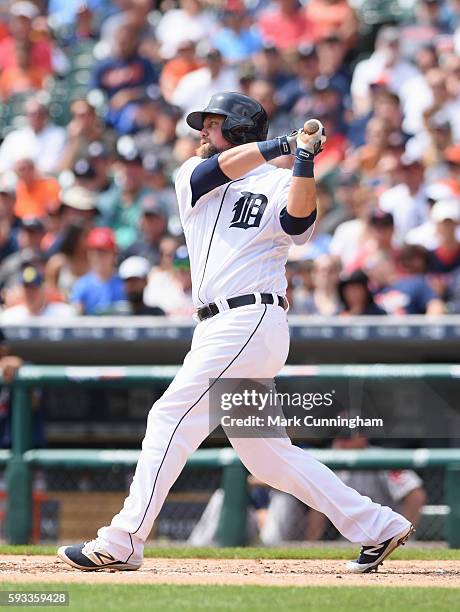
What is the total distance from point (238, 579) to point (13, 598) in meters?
1.06

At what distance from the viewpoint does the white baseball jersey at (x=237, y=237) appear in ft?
18.6

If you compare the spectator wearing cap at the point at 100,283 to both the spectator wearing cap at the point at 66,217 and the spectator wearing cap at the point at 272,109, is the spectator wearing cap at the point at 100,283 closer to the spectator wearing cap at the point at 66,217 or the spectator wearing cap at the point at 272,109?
the spectator wearing cap at the point at 66,217

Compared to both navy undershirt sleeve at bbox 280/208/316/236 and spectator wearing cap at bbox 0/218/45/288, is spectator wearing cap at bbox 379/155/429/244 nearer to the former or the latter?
spectator wearing cap at bbox 0/218/45/288

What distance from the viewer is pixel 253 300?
5637 millimetres

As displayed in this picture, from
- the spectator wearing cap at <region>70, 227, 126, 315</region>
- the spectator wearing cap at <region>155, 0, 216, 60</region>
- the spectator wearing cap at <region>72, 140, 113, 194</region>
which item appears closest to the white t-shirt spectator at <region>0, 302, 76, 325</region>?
the spectator wearing cap at <region>70, 227, 126, 315</region>

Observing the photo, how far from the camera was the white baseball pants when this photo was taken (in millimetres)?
5504

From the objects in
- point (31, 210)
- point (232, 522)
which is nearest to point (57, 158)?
point (31, 210)

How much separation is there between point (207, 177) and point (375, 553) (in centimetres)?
169

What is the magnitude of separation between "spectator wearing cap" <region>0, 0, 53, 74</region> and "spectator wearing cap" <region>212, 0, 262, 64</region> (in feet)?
6.53

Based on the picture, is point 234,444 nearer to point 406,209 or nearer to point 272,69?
point 406,209

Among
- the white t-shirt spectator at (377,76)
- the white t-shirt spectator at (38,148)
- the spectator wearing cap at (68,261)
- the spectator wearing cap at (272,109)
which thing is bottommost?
the spectator wearing cap at (68,261)

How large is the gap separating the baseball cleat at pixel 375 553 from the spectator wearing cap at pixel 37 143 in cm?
784

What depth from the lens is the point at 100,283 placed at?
9.89 m

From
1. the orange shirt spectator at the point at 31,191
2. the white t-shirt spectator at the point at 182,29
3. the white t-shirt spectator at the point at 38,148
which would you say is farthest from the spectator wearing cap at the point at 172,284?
the white t-shirt spectator at the point at 182,29
